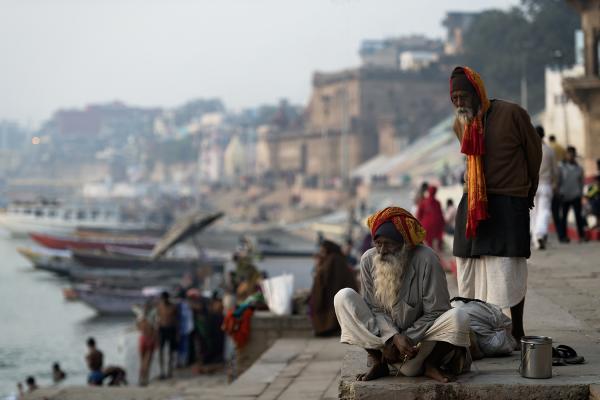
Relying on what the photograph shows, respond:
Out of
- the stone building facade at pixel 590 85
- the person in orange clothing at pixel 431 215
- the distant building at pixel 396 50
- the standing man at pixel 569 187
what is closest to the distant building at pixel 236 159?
the distant building at pixel 396 50

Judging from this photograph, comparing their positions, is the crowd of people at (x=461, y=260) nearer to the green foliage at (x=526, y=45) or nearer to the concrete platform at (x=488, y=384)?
the concrete platform at (x=488, y=384)

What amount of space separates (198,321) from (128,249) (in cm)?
3065

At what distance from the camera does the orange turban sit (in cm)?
395

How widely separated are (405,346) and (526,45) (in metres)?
44.8

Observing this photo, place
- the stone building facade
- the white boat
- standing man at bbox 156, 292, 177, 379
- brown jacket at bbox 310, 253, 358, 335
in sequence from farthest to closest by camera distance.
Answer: the white boat < the stone building facade < standing man at bbox 156, 292, 177, 379 < brown jacket at bbox 310, 253, 358, 335

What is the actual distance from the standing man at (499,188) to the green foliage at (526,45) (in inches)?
1562

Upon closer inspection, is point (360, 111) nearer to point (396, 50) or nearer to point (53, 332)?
point (396, 50)

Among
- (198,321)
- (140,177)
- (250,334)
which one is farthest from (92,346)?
(140,177)

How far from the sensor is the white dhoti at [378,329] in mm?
3811

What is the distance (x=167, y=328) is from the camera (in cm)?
1233

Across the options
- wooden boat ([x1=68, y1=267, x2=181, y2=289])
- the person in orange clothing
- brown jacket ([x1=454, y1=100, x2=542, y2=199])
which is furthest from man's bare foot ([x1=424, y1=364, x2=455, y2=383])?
wooden boat ([x1=68, y1=267, x2=181, y2=289])

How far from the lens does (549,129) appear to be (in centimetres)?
3153

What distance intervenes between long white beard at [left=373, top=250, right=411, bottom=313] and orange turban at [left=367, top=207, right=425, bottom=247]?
0.05 metres

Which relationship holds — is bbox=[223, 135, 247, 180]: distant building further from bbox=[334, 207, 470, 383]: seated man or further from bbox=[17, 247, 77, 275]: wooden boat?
bbox=[334, 207, 470, 383]: seated man
